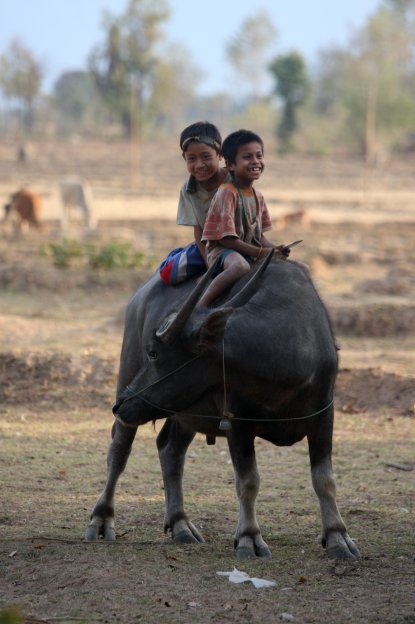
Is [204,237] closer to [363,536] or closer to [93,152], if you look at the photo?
[363,536]

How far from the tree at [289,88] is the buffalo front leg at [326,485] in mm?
49245

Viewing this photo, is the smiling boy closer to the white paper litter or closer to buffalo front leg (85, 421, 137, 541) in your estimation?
buffalo front leg (85, 421, 137, 541)

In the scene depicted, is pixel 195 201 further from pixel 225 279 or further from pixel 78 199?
pixel 78 199

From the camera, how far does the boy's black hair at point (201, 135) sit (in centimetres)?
567

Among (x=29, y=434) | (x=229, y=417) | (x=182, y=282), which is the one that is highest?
(x=182, y=282)

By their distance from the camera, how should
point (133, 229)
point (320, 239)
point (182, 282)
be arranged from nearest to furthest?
point (182, 282) → point (320, 239) → point (133, 229)

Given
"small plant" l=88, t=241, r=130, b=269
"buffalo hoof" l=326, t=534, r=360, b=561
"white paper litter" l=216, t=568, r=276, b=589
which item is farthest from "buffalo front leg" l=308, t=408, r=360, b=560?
"small plant" l=88, t=241, r=130, b=269

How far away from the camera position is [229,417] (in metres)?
5.19

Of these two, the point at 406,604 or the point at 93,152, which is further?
the point at 93,152

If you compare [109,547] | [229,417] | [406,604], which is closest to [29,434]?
[109,547]

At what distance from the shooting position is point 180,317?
5.09m

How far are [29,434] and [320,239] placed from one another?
14.5 m

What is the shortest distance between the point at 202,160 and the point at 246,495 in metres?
1.76

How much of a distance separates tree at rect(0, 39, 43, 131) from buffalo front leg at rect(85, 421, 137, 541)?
222ft
